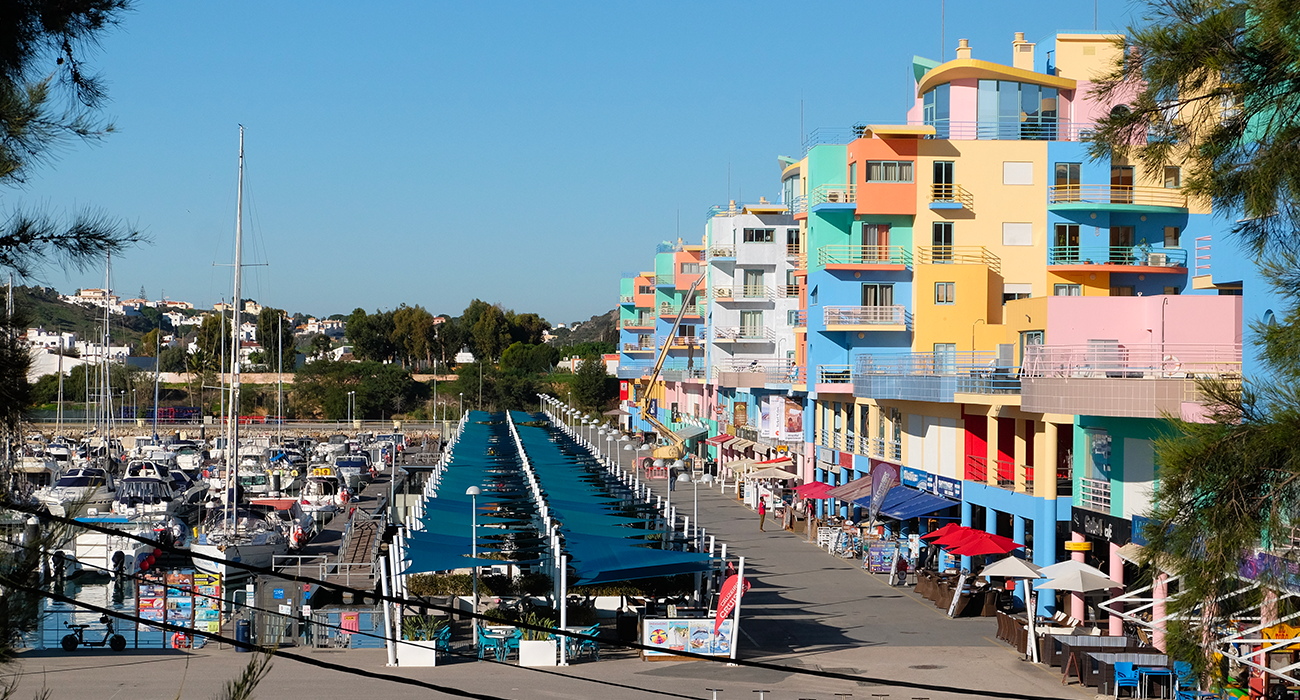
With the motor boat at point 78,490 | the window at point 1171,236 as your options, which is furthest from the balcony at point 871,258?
the motor boat at point 78,490

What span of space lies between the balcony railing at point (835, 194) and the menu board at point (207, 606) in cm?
2735

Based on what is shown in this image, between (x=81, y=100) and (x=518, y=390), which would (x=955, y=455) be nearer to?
(x=81, y=100)

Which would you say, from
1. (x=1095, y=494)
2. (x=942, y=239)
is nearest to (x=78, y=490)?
(x=942, y=239)

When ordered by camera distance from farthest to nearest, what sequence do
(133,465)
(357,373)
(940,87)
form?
1. (357,373)
2. (133,465)
3. (940,87)

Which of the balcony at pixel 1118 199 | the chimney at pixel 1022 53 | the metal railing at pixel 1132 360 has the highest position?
the chimney at pixel 1022 53

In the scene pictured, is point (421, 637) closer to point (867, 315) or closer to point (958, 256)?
point (867, 315)

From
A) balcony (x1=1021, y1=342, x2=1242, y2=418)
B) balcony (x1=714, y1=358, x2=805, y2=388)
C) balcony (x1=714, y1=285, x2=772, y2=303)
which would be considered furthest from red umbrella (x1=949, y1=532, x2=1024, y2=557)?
balcony (x1=714, y1=285, x2=772, y2=303)

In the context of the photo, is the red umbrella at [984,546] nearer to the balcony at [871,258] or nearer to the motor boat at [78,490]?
the motor boat at [78,490]

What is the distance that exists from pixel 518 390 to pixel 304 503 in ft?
286

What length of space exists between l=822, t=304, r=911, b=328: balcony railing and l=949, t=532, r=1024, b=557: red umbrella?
19.5m

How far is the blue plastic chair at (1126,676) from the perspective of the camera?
2045 cm

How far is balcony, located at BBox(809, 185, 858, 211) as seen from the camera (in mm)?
47781

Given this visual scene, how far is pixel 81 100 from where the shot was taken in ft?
30.9

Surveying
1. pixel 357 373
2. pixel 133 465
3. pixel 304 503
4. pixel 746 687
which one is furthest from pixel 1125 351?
pixel 357 373
